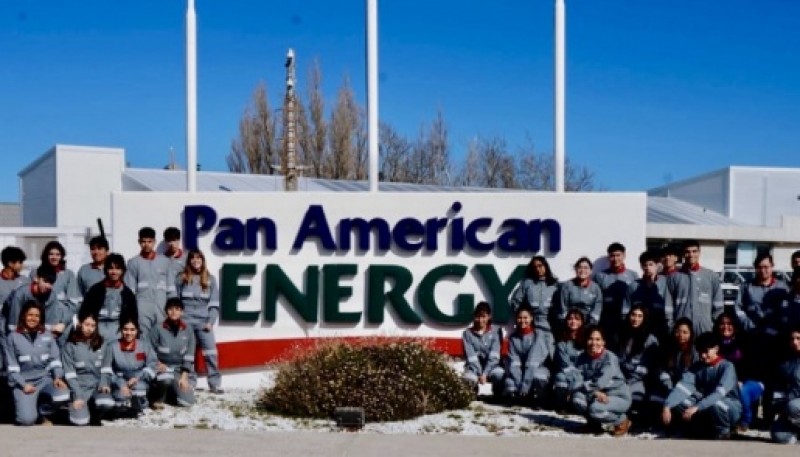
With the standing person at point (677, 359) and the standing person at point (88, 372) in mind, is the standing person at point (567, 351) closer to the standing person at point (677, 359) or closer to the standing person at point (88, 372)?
the standing person at point (677, 359)

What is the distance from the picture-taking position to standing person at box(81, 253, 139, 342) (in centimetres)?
992

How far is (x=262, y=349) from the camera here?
11.8 meters

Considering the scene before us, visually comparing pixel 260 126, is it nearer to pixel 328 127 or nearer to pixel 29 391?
pixel 328 127

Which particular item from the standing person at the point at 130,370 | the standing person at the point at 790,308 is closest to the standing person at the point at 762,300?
the standing person at the point at 790,308

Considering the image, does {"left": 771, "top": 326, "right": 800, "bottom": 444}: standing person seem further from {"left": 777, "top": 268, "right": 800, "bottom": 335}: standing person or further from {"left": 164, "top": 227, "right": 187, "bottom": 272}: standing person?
{"left": 164, "top": 227, "right": 187, "bottom": 272}: standing person

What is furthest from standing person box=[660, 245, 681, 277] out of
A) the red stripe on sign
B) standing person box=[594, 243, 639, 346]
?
the red stripe on sign

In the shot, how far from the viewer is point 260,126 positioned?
142 feet

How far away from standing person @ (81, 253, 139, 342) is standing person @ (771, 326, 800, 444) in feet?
22.3

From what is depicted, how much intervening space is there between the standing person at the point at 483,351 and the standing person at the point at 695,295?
6.90 ft

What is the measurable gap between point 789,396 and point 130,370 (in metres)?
6.64

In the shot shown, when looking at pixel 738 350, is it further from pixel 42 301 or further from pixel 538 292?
pixel 42 301

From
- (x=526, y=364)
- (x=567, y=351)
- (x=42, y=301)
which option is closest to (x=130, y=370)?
(x=42, y=301)

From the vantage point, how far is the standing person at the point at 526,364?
10.0 metres

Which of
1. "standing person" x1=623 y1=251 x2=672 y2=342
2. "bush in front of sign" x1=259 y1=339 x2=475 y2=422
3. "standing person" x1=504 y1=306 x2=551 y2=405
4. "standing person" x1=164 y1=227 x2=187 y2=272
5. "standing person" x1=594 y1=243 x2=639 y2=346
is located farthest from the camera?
"standing person" x1=164 y1=227 x2=187 y2=272
